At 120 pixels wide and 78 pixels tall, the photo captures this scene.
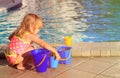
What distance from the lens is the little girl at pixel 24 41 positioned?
12.3ft

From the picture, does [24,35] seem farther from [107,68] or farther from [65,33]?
[65,33]

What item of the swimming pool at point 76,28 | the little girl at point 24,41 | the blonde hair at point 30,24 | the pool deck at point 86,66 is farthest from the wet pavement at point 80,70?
the swimming pool at point 76,28

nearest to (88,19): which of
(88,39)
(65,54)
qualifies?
(88,39)

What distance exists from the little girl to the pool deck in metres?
0.24

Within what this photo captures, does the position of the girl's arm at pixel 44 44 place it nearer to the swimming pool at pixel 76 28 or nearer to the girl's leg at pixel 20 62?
the girl's leg at pixel 20 62

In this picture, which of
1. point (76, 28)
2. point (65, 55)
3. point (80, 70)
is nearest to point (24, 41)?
point (65, 55)

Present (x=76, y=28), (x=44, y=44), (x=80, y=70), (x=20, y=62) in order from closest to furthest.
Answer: (x=44, y=44) < (x=80, y=70) < (x=20, y=62) < (x=76, y=28)

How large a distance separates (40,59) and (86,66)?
0.83 meters

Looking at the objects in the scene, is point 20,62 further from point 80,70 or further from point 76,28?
point 76,28

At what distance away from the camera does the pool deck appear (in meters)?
3.71

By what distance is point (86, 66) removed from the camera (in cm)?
402

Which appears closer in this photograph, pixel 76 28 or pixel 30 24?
pixel 30 24

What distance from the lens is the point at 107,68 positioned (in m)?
3.90

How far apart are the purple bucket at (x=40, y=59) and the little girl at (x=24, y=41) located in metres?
0.12
